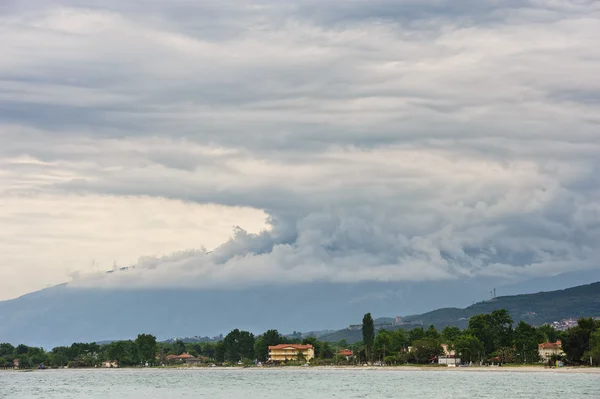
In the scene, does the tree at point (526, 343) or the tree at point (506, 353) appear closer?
the tree at point (526, 343)

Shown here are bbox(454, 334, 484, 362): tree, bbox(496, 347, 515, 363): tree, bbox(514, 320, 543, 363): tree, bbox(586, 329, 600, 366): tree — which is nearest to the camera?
bbox(586, 329, 600, 366): tree

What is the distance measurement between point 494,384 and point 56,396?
66.5m

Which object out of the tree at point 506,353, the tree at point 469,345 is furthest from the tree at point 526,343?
the tree at point 469,345

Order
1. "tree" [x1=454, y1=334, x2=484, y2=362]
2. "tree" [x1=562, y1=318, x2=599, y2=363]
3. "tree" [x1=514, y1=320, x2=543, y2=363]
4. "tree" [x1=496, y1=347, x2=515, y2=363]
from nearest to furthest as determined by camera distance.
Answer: "tree" [x1=562, y1=318, x2=599, y2=363] < "tree" [x1=514, y1=320, x2=543, y2=363] < "tree" [x1=454, y1=334, x2=484, y2=362] < "tree" [x1=496, y1=347, x2=515, y2=363]

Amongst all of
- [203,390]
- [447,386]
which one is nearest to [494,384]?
[447,386]

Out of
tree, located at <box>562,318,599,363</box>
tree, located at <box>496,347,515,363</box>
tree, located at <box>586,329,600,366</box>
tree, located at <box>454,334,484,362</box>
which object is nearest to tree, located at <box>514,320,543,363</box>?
tree, located at <box>496,347,515,363</box>

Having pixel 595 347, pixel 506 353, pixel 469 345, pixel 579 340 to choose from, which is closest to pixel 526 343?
pixel 506 353

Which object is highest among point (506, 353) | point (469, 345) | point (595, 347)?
point (469, 345)

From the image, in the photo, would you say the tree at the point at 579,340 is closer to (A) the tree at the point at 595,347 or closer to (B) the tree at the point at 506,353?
(A) the tree at the point at 595,347

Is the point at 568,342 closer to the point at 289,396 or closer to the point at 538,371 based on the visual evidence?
the point at 538,371

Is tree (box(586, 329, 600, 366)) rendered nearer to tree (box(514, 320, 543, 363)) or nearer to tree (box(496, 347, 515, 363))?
tree (box(514, 320, 543, 363))

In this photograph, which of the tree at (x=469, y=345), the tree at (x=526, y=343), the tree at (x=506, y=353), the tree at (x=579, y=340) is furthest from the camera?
the tree at (x=506, y=353)

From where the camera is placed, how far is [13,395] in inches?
5310

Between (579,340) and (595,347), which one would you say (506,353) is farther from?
(595,347)
